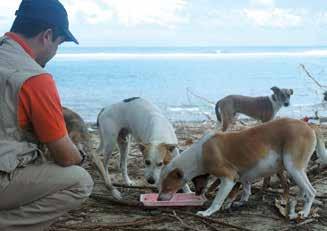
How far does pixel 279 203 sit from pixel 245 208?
319 millimetres

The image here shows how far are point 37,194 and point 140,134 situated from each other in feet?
10.1

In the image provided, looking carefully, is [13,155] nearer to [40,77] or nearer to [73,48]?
[40,77]

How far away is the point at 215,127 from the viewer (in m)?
12.4

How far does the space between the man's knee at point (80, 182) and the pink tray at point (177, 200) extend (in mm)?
1519

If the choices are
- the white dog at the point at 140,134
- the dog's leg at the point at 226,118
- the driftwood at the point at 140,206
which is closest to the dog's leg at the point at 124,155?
the white dog at the point at 140,134

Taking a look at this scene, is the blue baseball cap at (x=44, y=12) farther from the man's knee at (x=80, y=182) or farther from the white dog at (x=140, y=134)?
the white dog at (x=140, y=134)

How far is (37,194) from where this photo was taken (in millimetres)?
4027

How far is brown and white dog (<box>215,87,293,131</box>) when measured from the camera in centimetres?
1252

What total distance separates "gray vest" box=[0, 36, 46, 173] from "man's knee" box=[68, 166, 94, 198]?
12.1 inches

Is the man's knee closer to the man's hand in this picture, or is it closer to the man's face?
the man's hand

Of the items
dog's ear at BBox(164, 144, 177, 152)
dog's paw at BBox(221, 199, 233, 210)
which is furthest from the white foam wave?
dog's paw at BBox(221, 199, 233, 210)

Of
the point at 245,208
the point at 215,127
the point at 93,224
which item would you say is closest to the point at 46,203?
the point at 93,224

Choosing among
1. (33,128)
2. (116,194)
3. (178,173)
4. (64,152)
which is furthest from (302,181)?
(33,128)

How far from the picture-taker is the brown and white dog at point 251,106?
1252 centimetres
